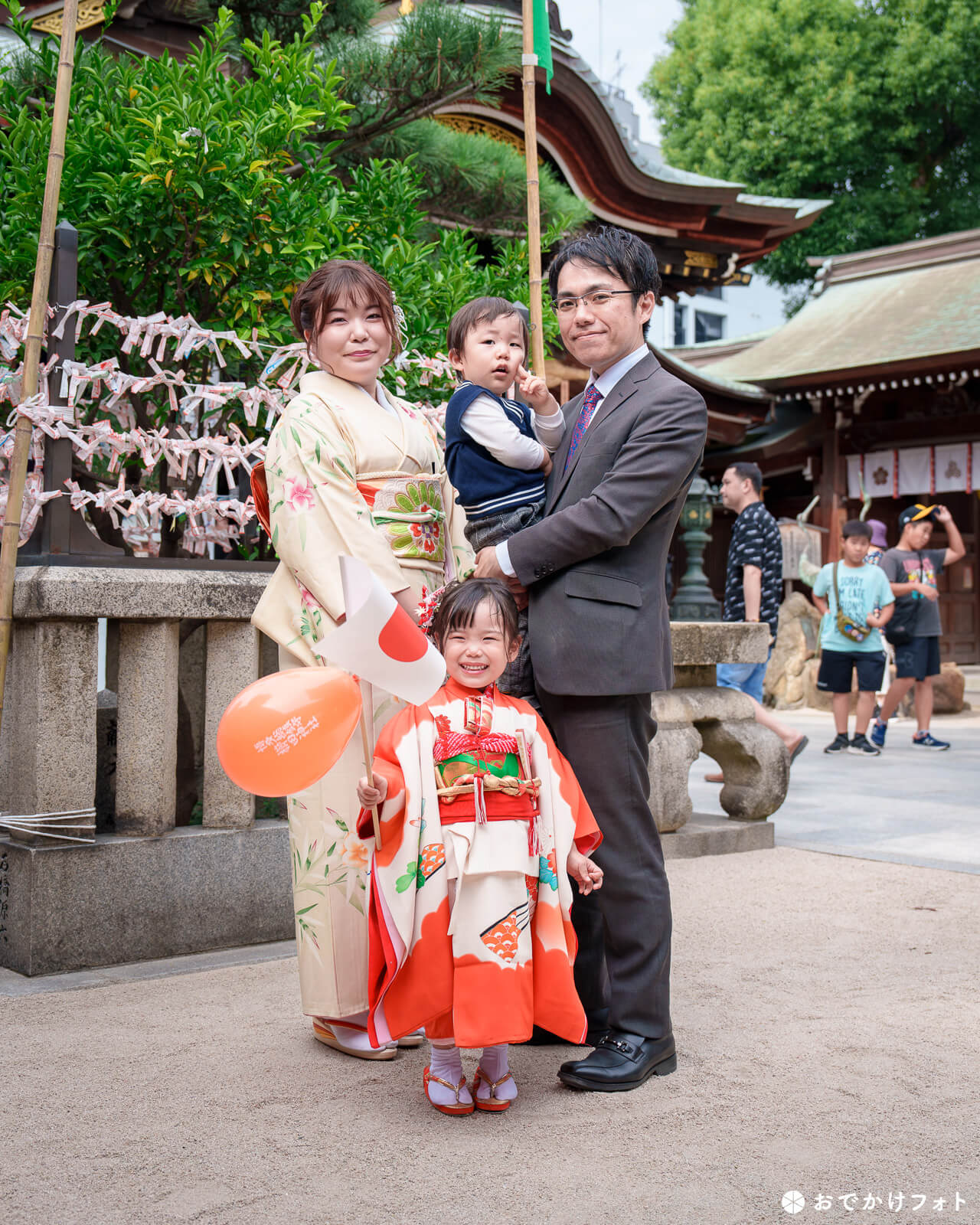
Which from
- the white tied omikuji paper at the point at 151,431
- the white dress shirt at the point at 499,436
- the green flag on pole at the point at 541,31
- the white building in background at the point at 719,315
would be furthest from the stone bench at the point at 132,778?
the white building in background at the point at 719,315

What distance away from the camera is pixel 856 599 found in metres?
8.20

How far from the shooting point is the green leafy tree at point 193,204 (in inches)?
138

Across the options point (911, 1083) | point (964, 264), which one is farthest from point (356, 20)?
point (964, 264)

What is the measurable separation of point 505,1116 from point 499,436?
4.56ft

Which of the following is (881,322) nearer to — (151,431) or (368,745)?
(151,431)

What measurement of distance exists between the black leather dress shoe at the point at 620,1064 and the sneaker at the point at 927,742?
7.13 metres

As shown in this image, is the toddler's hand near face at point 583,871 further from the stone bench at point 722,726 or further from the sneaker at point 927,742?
the sneaker at point 927,742

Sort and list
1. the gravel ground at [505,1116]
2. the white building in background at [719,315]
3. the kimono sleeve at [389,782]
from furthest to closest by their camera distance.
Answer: the white building in background at [719,315] < the kimono sleeve at [389,782] < the gravel ground at [505,1116]

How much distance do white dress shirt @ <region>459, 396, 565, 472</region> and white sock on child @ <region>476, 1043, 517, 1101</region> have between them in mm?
1237

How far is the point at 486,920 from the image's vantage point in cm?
227

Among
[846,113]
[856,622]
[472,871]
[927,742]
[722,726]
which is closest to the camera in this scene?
[472,871]

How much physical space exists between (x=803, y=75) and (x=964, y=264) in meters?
7.63

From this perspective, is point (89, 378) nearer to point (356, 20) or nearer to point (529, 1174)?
point (529, 1174)

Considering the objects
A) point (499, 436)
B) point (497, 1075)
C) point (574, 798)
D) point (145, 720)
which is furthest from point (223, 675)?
point (497, 1075)
